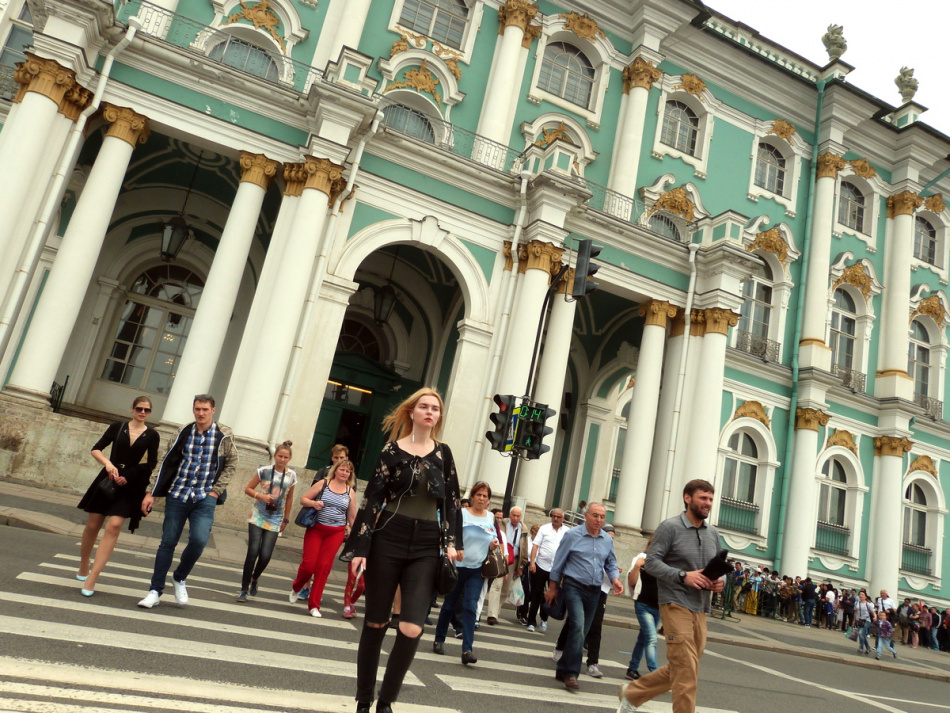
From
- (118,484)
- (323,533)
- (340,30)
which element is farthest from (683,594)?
(340,30)

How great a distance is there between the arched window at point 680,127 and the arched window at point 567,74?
120 inches

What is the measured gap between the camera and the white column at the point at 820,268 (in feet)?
80.4

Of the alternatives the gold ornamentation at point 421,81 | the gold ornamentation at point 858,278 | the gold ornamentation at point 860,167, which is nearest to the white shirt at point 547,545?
the gold ornamentation at point 421,81

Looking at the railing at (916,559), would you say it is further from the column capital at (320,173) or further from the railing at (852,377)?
the column capital at (320,173)

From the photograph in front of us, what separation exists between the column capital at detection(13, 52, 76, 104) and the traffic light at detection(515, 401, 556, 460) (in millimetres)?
11035

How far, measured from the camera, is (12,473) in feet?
41.4

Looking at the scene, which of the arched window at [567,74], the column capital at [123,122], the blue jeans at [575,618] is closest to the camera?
the blue jeans at [575,618]

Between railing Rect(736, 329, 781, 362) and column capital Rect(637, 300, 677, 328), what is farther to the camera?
railing Rect(736, 329, 781, 362)

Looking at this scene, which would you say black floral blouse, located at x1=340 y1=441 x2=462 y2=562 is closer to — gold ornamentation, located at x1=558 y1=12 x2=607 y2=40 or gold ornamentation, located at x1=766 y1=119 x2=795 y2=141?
gold ornamentation, located at x1=558 y1=12 x2=607 y2=40

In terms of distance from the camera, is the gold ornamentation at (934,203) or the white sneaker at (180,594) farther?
the gold ornamentation at (934,203)

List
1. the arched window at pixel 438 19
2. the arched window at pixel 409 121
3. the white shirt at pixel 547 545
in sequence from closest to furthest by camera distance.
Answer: the white shirt at pixel 547 545 → the arched window at pixel 409 121 → the arched window at pixel 438 19

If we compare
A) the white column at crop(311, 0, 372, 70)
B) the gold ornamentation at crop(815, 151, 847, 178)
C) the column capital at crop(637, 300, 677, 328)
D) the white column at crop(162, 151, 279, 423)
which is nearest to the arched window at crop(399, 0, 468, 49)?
the white column at crop(311, 0, 372, 70)

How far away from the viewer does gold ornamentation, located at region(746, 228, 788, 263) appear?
24.9m

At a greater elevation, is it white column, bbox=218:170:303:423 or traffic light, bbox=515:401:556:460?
white column, bbox=218:170:303:423
